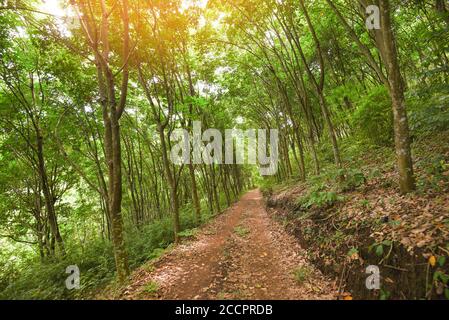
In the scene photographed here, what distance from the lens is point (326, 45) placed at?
49.6 feet

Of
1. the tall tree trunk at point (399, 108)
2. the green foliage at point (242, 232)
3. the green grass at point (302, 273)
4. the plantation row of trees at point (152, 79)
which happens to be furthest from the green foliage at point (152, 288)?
the tall tree trunk at point (399, 108)

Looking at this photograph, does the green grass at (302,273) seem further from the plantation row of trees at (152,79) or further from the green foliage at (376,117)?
the green foliage at (376,117)

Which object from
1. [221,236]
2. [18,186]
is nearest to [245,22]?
[221,236]

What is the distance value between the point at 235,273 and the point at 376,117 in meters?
7.86

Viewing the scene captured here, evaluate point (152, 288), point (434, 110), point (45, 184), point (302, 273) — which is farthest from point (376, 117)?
point (45, 184)

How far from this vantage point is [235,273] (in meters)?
5.94

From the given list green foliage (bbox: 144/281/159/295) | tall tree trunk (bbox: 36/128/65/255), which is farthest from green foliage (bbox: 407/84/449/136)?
tall tree trunk (bbox: 36/128/65/255)

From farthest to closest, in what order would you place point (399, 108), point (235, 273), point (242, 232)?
point (242, 232), point (235, 273), point (399, 108)

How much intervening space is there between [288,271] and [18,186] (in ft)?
60.4

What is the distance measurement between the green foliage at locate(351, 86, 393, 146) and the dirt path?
18.1ft

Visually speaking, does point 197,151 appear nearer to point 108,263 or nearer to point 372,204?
point 108,263

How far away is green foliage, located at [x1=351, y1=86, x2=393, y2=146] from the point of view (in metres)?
8.87

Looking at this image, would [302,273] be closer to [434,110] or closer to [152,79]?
[434,110]

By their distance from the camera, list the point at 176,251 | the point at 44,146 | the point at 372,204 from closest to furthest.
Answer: the point at 372,204
the point at 176,251
the point at 44,146
